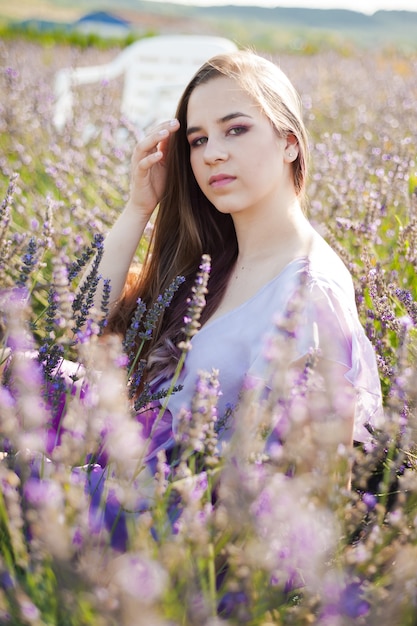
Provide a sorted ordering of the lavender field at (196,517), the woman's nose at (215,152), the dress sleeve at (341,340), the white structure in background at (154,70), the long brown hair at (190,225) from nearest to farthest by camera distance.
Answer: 1. the lavender field at (196,517)
2. the dress sleeve at (341,340)
3. the woman's nose at (215,152)
4. the long brown hair at (190,225)
5. the white structure in background at (154,70)

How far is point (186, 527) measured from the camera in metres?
1.03

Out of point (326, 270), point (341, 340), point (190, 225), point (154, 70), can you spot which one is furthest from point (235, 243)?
point (154, 70)

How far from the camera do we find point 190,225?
218 centimetres

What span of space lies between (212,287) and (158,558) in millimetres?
1101

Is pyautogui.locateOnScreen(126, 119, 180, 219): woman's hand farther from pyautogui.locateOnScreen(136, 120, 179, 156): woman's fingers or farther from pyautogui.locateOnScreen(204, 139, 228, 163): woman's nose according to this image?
pyautogui.locateOnScreen(204, 139, 228, 163): woman's nose

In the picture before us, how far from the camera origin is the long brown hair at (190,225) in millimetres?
1917

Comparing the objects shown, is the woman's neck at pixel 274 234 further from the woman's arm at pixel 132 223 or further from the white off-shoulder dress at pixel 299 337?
the woman's arm at pixel 132 223

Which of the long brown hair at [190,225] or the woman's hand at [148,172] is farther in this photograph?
the woman's hand at [148,172]

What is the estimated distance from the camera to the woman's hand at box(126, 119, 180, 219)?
84.6 inches

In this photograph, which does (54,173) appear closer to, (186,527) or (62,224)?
(62,224)

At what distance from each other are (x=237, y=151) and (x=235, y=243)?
1.39ft

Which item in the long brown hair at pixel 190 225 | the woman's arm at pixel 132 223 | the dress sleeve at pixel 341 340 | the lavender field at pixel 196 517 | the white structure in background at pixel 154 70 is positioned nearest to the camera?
the lavender field at pixel 196 517

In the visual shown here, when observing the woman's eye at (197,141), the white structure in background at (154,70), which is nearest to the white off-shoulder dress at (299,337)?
the woman's eye at (197,141)

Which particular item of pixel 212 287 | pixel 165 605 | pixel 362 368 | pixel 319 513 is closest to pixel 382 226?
pixel 212 287
